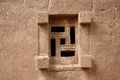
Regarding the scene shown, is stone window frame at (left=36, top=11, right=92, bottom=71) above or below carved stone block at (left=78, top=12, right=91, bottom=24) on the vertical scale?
below

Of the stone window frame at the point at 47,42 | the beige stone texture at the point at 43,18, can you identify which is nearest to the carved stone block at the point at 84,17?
the stone window frame at the point at 47,42

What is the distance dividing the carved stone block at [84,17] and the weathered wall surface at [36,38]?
0.20ft

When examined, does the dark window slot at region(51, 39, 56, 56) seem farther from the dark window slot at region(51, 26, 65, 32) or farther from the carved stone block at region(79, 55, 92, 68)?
the carved stone block at region(79, 55, 92, 68)

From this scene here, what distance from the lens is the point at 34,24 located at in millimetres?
2125

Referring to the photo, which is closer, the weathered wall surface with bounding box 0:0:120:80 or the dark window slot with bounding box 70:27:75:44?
the weathered wall surface with bounding box 0:0:120:80

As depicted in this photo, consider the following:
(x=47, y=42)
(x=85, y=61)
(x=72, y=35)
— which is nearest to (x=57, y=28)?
(x=72, y=35)

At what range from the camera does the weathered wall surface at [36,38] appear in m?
2.11

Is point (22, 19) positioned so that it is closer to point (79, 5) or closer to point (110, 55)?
point (79, 5)

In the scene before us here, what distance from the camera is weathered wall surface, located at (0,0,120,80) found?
6.92ft

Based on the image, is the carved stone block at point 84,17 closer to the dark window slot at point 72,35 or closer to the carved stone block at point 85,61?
the dark window slot at point 72,35

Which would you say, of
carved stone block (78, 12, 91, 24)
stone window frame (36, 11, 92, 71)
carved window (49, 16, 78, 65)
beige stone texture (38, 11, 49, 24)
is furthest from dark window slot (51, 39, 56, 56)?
carved stone block (78, 12, 91, 24)

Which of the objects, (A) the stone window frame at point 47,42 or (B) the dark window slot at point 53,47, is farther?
(B) the dark window slot at point 53,47

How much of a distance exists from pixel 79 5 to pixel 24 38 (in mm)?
701

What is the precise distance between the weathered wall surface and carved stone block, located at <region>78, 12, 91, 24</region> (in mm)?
62
